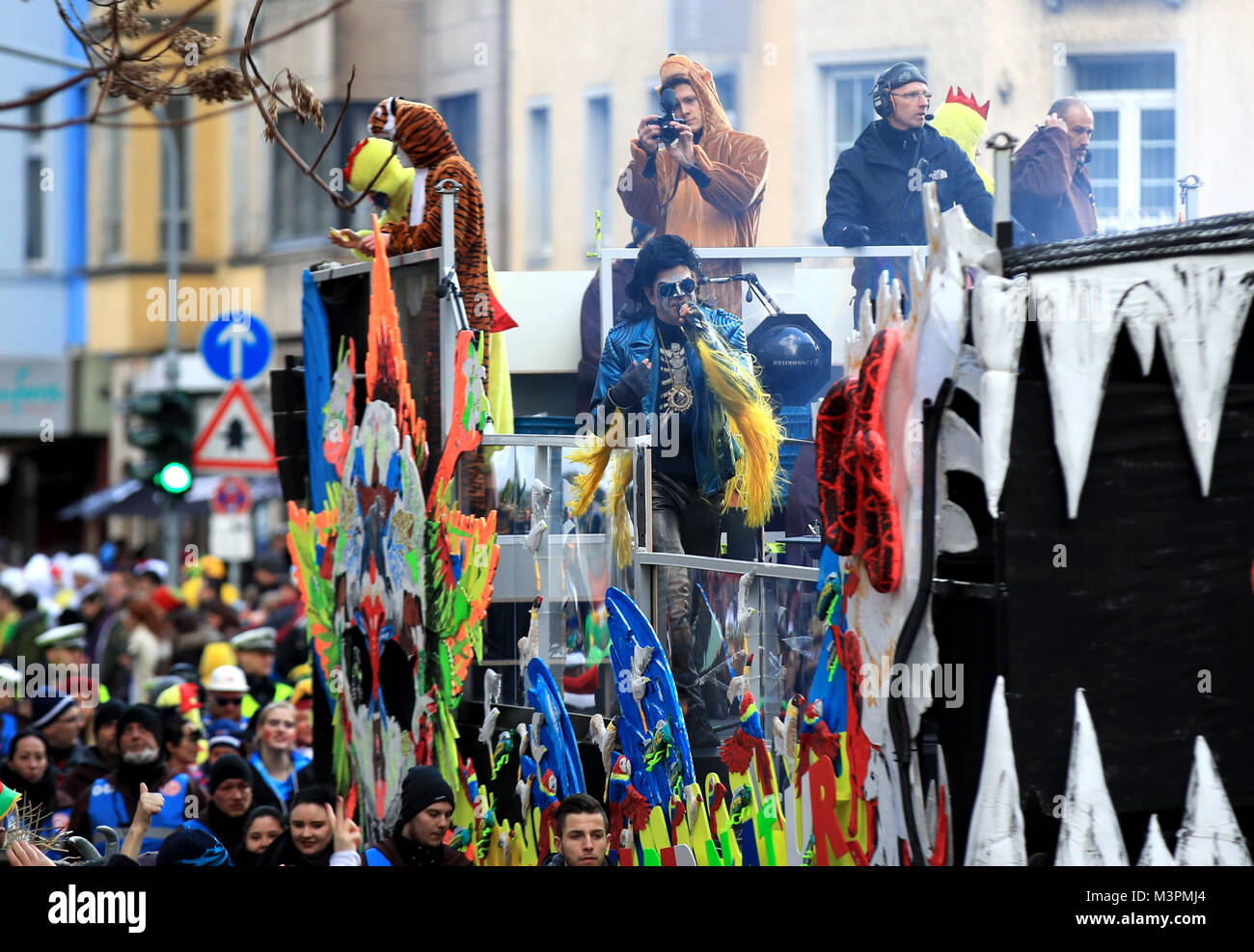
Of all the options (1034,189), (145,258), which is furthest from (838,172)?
(145,258)

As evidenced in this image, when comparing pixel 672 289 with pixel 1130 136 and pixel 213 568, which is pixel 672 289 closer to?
pixel 1130 136

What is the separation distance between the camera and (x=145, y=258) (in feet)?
113

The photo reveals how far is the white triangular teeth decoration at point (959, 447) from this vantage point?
13.9ft

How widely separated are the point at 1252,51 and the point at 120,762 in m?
5.01

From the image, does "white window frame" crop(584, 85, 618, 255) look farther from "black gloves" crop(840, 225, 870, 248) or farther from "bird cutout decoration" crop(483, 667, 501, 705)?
"bird cutout decoration" crop(483, 667, 501, 705)

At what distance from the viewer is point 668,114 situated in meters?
8.45

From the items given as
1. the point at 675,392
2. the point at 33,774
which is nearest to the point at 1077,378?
the point at 675,392

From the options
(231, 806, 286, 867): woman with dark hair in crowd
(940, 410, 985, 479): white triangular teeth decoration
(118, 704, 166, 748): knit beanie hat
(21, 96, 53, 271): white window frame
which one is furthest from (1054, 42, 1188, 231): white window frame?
(21, 96, 53, 271): white window frame

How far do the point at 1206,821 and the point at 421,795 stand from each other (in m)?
2.60

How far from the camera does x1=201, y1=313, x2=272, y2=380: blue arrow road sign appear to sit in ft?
49.3

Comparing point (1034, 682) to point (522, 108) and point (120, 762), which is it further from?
point (522, 108)

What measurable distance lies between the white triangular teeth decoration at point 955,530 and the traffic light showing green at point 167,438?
11997 millimetres

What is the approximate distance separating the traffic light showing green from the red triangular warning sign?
877 mm

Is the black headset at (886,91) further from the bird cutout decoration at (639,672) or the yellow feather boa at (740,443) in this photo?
the bird cutout decoration at (639,672)
